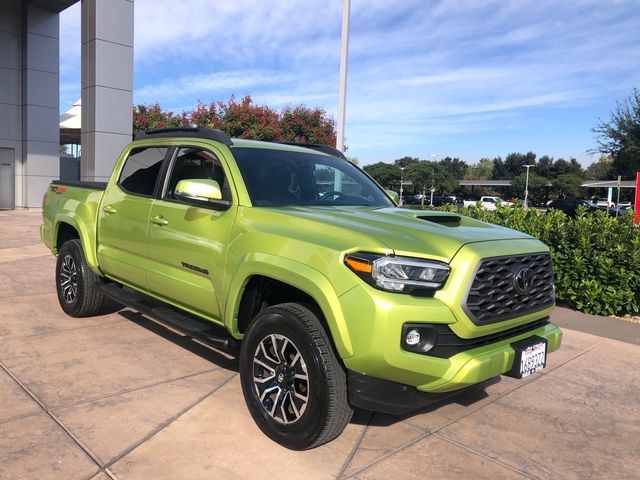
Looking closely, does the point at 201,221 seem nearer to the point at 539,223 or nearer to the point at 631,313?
the point at 539,223

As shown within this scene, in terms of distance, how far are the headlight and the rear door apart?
7.52 ft

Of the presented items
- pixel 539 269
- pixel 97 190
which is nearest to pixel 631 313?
pixel 539 269

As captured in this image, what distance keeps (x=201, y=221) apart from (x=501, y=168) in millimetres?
118900

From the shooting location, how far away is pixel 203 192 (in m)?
3.64

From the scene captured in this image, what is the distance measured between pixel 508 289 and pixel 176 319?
96.8 inches

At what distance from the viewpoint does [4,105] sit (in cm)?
1892

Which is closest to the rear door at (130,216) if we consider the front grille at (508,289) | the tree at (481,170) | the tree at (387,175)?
the front grille at (508,289)

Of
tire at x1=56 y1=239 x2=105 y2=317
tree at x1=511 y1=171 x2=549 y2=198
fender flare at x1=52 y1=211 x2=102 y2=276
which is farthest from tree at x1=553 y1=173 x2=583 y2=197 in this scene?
fender flare at x1=52 y1=211 x2=102 y2=276

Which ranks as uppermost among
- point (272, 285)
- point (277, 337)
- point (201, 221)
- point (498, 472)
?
point (201, 221)

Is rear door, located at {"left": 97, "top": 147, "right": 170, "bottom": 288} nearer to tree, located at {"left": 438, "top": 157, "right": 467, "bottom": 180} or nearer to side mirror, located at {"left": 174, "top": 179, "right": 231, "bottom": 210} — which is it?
side mirror, located at {"left": 174, "top": 179, "right": 231, "bottom": 210}

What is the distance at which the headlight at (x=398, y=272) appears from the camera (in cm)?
287

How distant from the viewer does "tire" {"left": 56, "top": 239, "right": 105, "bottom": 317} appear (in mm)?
5566

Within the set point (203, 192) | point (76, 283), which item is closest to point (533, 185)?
point (76, 283)

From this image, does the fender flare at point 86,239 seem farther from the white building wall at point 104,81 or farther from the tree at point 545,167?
the tree at point 545,167
